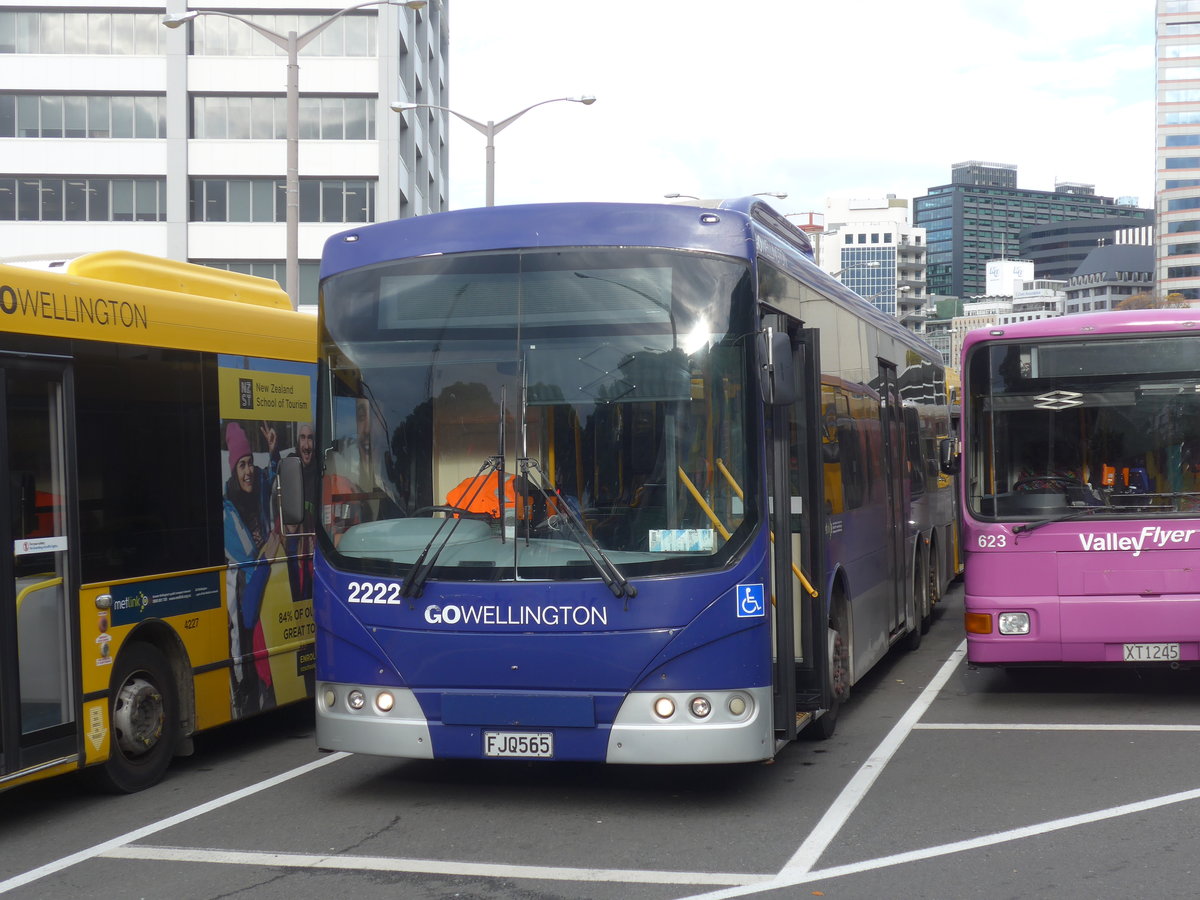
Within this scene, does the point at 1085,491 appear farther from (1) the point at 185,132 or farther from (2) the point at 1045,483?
(1) the point at 185,132

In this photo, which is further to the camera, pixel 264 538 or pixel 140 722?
pixel 264 538

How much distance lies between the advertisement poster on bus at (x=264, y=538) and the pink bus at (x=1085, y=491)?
15.2 feet

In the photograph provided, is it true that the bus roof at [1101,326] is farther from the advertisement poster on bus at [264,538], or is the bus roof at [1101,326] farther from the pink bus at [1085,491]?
the advertisement poster on bus at [264,538]

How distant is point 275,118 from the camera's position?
176 feet

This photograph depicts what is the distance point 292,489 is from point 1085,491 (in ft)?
17.9

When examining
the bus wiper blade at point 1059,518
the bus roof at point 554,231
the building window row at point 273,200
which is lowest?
the bus wiper blade at point 1059,518

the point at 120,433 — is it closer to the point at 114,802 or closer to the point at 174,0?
the point at 114,802

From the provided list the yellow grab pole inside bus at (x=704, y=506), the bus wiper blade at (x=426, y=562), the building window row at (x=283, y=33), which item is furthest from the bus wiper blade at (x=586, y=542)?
the building window row at (x=283, y=33)

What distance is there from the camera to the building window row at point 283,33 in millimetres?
53188

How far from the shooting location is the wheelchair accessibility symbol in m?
7.50

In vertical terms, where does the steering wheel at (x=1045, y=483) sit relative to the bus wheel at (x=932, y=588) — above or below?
above

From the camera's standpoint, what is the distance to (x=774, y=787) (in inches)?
329

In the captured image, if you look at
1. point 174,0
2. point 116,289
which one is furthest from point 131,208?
point 116,289

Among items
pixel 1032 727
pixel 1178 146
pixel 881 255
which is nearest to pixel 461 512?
pixel 1032 727
